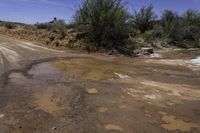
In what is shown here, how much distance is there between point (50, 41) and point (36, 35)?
3007mm

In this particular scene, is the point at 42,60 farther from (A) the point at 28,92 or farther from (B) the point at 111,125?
(B) the point at 111,125

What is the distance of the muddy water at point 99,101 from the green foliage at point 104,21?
23.4 feet

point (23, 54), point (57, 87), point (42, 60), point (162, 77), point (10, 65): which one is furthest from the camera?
point (23, 54)

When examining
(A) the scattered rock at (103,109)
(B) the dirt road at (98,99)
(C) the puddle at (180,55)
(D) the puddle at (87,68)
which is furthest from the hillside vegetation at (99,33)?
(A) the scattered rock at (103,109)

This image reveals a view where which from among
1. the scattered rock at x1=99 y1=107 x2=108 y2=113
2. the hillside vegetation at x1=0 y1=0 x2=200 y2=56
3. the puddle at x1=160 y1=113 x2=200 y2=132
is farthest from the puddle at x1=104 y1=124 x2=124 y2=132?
the hillside vegetation at x1=0 y1=0 x2=200 y2=56

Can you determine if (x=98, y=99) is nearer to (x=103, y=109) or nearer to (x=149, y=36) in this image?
(x=103, y=109)

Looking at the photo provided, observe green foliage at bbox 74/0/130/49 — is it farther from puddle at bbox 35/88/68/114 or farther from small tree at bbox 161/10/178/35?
puddle at bbox 35/88/68/114

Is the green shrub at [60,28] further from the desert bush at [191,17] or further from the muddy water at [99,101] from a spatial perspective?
the desert bush at [191,17]

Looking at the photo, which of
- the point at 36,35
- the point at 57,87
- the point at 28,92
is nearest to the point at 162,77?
the point at 57,87

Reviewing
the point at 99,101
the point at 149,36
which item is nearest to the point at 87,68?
the point at 99,101

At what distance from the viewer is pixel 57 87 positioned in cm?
774

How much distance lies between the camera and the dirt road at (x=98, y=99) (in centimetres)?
518

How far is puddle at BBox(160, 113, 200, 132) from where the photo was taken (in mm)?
5210

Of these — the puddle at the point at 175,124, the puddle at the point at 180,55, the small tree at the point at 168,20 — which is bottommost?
the puddle at the point at 175,124
